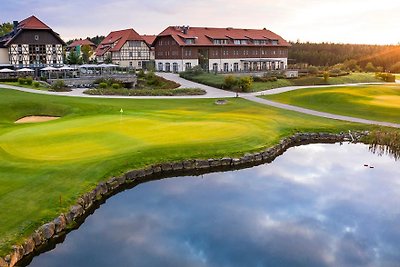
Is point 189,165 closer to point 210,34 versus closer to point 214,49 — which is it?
point 214,49

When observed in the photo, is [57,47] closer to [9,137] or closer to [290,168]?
[9,137]

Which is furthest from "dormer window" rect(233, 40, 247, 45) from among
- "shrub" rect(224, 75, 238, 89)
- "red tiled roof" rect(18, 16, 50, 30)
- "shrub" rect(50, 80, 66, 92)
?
"shrub" rect(50, 80, 66, 92)

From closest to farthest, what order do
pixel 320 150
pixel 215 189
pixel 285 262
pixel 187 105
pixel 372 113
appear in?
pixel 285 262 < pixel 215 189 < pixel 320 150 < pixel 372 113 < pixel 187 105

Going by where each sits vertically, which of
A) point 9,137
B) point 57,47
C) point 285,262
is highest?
point 57,47

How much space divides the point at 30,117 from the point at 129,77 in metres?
22.8

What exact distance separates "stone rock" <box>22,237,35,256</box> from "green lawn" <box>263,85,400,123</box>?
95.9 feet

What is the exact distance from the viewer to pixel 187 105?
41125mm

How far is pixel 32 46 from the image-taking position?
204 feet

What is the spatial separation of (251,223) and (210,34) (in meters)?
59.2

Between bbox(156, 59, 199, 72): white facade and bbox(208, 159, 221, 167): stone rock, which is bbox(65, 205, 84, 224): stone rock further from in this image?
bbox(156, 59, 199, 72): white facade

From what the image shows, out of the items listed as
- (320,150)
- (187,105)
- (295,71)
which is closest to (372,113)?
(320,150)

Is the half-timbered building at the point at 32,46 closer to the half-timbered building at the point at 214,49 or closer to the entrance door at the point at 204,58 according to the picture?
the half-timbered building at the point at 214,49

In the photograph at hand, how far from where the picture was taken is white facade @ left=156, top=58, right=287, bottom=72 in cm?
6840

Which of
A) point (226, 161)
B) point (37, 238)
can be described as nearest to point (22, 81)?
point (226, 161)
